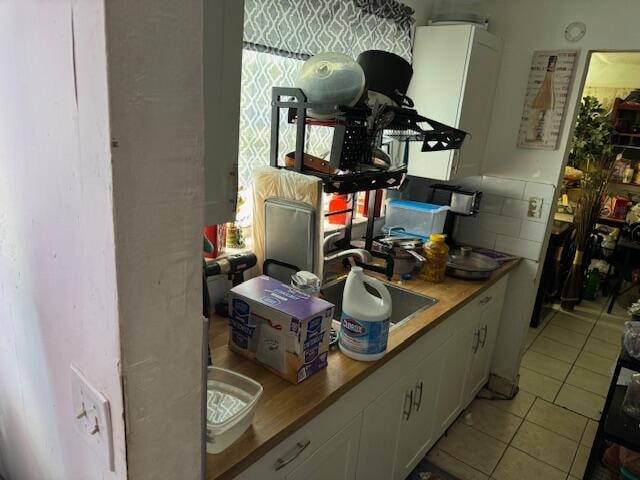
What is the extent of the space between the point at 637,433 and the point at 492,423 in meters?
0.78

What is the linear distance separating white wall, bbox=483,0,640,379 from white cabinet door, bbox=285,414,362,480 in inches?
62.1

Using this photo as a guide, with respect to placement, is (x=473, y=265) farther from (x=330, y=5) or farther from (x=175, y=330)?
(x=175, y=330)

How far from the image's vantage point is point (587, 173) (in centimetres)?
Answer: 410

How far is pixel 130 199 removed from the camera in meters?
0.53

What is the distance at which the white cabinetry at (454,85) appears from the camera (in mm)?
2238

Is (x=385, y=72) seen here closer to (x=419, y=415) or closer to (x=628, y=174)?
(x=419, y=415)

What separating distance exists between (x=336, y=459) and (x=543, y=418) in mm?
A: 1718

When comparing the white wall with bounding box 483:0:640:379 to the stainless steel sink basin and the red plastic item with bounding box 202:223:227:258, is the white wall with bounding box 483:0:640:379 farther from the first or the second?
the red plastic item with bounding box 202:223:227:258

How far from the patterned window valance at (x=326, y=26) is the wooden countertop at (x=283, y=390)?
1078mm

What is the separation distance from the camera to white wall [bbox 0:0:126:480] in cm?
53

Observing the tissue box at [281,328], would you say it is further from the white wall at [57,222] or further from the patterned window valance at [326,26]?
the patterned window valance at [326,26]

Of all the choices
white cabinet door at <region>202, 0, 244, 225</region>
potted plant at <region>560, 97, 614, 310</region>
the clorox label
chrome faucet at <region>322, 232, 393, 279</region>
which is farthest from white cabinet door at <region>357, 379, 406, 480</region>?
potted plant at <region>560, 97, 614, 310</region>

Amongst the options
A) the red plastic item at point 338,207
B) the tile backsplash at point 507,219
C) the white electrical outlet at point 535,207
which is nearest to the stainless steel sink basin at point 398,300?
the red plastic item at point 338,207

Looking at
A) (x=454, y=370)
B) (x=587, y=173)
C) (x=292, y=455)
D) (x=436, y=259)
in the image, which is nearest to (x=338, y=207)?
(x=436, y=259)
